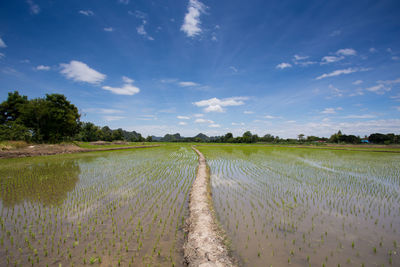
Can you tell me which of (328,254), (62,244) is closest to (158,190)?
(62,244)

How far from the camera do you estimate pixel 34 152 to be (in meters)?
20.1

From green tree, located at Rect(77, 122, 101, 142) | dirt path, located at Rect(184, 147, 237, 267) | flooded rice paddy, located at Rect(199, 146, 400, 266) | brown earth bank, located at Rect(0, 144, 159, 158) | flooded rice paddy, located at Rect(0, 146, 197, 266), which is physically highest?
green tree, located at Rect(77, 122, 101, 142)

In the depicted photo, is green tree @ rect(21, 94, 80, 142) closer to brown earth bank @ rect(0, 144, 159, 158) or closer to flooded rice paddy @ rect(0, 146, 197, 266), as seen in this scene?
brown earth bank @ rect(0, 144, 159, 158)

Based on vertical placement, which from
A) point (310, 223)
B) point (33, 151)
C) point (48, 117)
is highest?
point (48, 117)

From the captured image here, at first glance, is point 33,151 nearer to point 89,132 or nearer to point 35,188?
point 35,188

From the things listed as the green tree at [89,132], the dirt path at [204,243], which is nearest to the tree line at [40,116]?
the dirt path at [204,243]

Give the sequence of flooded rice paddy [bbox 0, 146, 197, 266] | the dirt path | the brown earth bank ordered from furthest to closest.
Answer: the brown earth bank
flooded rice paddy [bbox 0, 146, 197, 266]
the dirt path

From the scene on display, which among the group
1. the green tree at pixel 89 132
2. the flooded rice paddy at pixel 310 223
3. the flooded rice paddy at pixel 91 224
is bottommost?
the flooded rice paddy at pixel 310 223

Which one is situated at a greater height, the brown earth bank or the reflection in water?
the brown earth bank

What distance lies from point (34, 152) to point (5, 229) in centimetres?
2235

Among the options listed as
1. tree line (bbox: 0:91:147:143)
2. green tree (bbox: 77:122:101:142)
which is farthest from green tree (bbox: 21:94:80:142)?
green tree (bbox: 77:122:101:142)

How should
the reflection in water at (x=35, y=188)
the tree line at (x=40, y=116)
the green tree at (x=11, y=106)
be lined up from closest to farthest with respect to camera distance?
the reflection in water at (x=35, y=188) < the tree line at (x=40, y=116) < the green tree at (x=11, y=106)

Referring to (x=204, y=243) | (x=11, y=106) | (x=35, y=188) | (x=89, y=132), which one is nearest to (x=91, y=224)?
(x=204, y=243)

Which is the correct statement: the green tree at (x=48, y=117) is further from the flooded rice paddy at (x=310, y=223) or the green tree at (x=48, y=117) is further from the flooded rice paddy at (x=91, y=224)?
the flooded rice paddy at (x=310, y=223)
